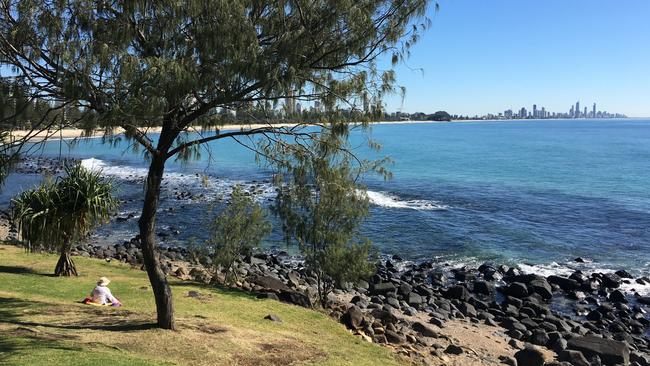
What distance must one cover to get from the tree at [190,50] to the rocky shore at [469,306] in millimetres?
7467

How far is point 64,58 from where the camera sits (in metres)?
7.18

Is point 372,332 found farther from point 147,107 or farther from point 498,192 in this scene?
point 498,192

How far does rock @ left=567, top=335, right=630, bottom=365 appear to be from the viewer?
15.5 meters

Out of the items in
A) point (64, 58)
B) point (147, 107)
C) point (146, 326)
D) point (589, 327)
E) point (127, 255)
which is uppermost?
point (64, 58)

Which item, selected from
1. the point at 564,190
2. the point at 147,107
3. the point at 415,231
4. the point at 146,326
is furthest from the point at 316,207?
the point at 564,190

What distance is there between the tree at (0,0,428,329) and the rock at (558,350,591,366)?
10.9 m

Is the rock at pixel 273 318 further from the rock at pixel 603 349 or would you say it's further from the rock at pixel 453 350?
the rock at pixel 603 349

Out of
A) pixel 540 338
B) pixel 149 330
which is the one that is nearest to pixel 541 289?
pixel 540 338

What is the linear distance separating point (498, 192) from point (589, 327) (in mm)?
30308

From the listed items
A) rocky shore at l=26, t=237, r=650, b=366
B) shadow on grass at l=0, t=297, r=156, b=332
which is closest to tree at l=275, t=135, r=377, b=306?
rocky shore at l=26, t=237, r=650, b=366

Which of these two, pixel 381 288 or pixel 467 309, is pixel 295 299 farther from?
pixel 467 309

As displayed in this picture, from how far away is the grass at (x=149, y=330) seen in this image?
8.41 m

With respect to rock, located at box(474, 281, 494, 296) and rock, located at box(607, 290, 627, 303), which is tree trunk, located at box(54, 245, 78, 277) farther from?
rock, located at box(607, 290, 627, 303)

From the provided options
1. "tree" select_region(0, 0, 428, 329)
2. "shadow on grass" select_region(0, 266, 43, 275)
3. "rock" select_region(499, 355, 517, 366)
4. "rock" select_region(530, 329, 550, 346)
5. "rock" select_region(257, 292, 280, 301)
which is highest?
"tree" select_region(0, 0, 428, 329)
